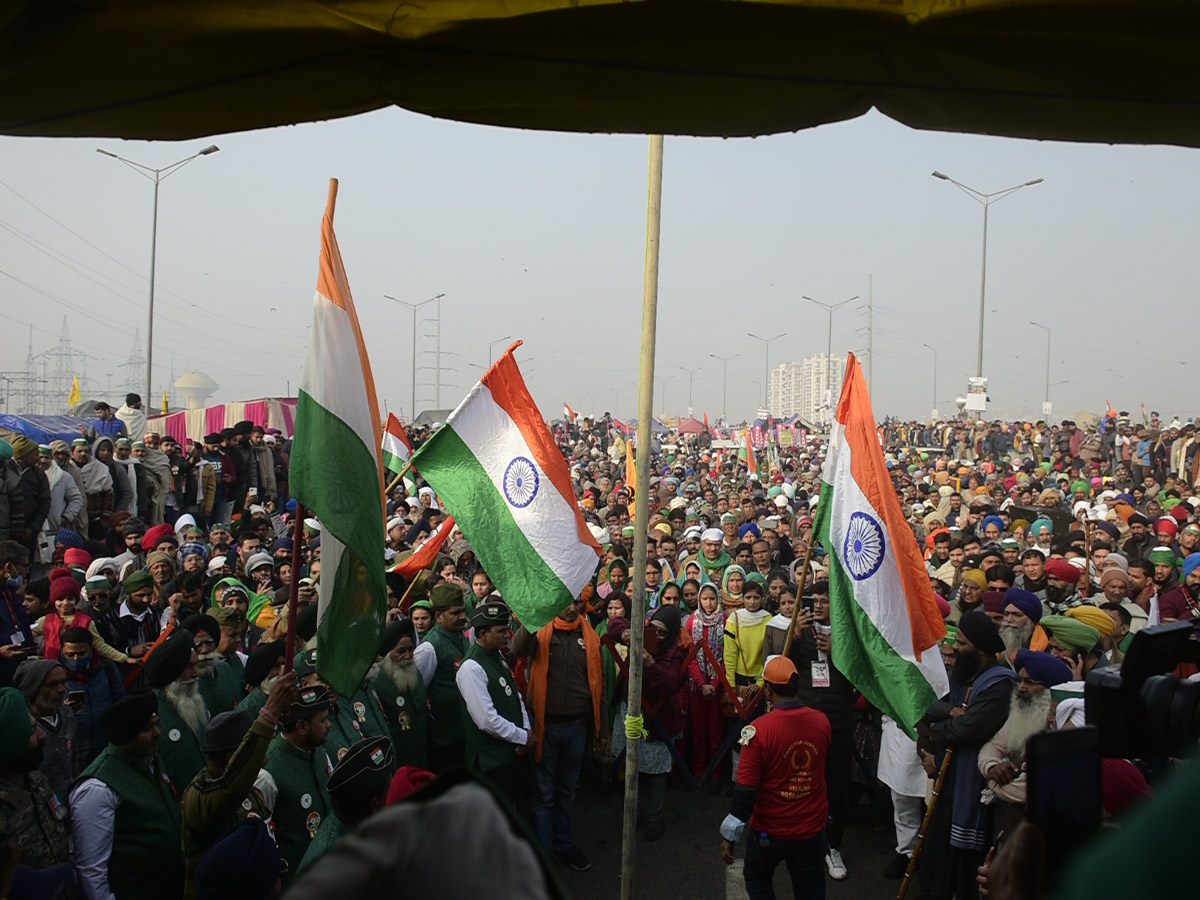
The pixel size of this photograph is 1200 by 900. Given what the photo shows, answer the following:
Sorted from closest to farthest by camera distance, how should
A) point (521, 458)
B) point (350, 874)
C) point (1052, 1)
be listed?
point (350, 874), point (1052, 1), point (521, 458)

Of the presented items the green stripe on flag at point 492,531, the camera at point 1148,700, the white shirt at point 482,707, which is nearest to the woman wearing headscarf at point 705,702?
the white shirt at point 482,707

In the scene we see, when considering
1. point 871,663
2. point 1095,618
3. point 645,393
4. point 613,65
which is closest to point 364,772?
point 645,393

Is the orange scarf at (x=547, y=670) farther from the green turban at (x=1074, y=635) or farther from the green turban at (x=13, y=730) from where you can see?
the green turban at (x=13, y=730)

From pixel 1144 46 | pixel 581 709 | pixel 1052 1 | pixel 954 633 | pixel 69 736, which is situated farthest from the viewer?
pixel 954 633

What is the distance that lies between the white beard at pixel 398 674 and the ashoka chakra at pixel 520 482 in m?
1.35

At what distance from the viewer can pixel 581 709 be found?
7223 millimetres

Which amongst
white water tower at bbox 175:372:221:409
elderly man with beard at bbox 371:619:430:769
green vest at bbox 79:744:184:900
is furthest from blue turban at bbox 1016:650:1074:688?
white water tower at bbox 175:372:221:409

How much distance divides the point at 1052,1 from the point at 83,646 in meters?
6.34

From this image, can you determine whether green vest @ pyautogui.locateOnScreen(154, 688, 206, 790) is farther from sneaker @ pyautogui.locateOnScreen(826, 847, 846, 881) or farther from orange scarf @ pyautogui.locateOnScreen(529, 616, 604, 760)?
sneaker @ pyautogui.locateOnScreen(826, 847, 846, 881)

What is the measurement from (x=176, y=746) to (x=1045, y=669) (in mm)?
4896

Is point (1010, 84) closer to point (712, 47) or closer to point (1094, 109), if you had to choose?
point (1094, 109)

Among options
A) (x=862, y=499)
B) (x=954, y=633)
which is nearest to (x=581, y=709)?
(x=862, y=499)

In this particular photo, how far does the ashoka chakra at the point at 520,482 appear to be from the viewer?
6.33 metres

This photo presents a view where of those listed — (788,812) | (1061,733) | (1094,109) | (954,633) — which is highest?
(1094,109)
